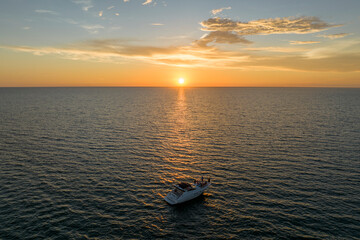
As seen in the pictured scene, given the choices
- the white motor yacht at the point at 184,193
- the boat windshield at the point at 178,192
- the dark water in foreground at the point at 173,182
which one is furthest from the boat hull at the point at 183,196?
the dark water in foreground at the point at 173,182

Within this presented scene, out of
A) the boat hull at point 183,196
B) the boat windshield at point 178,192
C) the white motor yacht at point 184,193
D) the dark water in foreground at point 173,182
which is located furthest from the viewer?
the boat windshield at point 178,192

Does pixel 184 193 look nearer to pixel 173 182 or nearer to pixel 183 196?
pixel 183 196

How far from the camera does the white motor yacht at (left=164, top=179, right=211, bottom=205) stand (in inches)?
1467

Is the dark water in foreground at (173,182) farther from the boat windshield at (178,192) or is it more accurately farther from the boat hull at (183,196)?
the boat windshield at (178,192)

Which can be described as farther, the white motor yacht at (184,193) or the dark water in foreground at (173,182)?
the white motor yacht at (184,193)

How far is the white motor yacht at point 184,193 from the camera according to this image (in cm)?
3727

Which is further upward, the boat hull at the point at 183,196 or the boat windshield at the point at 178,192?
the boat windshield at the point at 178,192

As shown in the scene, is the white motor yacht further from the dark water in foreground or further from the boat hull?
the dark water in foreground

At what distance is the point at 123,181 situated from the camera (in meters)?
45.4

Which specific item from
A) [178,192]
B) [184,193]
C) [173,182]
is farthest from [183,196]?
[173,182]

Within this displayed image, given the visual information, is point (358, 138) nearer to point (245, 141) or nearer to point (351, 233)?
point (245, 141)

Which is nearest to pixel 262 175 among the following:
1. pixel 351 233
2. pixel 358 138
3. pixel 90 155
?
pixel 351 233

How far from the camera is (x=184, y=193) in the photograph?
37781 millimetres

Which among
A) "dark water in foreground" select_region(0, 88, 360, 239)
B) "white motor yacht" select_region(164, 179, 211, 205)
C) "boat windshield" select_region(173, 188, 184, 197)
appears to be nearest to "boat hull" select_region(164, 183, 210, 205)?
"white motor yacht" select_region(164, 179, 211, 205)
